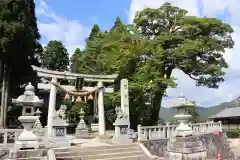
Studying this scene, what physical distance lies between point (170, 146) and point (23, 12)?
50.4 ft

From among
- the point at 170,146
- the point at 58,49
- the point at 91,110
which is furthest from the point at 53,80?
the point at 58,49

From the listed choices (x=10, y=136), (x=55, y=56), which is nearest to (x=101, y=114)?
(x=10, y=136)

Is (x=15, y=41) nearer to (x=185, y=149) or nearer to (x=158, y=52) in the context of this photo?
(x=158, y=52)

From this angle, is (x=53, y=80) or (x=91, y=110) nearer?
(x=53, y=80)

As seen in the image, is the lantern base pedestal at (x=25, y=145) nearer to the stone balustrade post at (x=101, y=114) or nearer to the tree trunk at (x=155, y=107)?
the stone balustrade post at (x=101, y=114)

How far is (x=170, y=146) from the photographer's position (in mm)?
11367

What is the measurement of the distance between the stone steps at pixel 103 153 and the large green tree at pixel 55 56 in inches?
921

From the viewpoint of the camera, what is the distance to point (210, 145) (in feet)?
58.0

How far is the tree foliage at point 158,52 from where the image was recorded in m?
20.6

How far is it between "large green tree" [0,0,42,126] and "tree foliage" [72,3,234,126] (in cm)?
643

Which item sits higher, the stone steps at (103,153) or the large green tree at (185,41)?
the large green tree at (185,41)

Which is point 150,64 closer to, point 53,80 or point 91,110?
point 53,80

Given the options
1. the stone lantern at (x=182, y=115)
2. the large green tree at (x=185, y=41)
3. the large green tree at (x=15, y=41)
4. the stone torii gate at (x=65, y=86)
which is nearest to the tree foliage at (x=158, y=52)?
the large green tree at (x=185, y=41)

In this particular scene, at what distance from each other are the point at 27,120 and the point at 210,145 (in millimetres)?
13064
